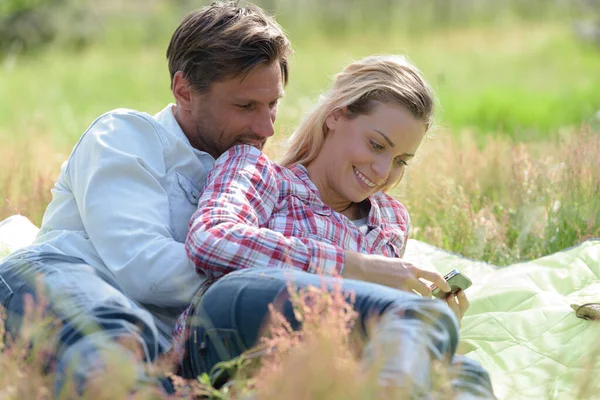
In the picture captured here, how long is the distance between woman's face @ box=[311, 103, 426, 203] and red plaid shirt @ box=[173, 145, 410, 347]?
0.10 meters

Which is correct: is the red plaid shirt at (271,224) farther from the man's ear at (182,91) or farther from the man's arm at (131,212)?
the man's ear at (182,91)

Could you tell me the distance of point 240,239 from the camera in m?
2.83

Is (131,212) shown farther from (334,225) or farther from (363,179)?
(363,179)

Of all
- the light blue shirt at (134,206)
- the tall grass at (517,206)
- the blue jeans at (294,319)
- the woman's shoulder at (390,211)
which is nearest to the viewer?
the blue jeans at (294,319)

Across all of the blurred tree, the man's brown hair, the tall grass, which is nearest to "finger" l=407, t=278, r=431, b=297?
the man's brown hair

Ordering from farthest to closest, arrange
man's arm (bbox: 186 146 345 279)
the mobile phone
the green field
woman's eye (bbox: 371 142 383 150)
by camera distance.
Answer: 1. the green field
2. woman's eye (bbox: 371 142 383 150)
3. the mobile phone
4. man's arm (bbox: 186 146 345 279)

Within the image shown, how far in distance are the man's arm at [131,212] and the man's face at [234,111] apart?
0.27 meters

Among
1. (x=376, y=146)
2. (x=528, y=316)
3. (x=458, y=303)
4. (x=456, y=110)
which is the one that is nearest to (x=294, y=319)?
(x=458, y=303)

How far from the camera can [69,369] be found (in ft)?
7.63

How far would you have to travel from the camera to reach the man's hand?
291cm

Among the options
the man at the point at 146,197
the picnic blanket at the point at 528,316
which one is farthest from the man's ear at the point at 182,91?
the picnic blanket at the point at 528,316

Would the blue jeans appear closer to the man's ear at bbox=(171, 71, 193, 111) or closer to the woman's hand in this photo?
the woman's hand

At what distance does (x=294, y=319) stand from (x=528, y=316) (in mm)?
1438

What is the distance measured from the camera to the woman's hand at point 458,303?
10.5 feet
